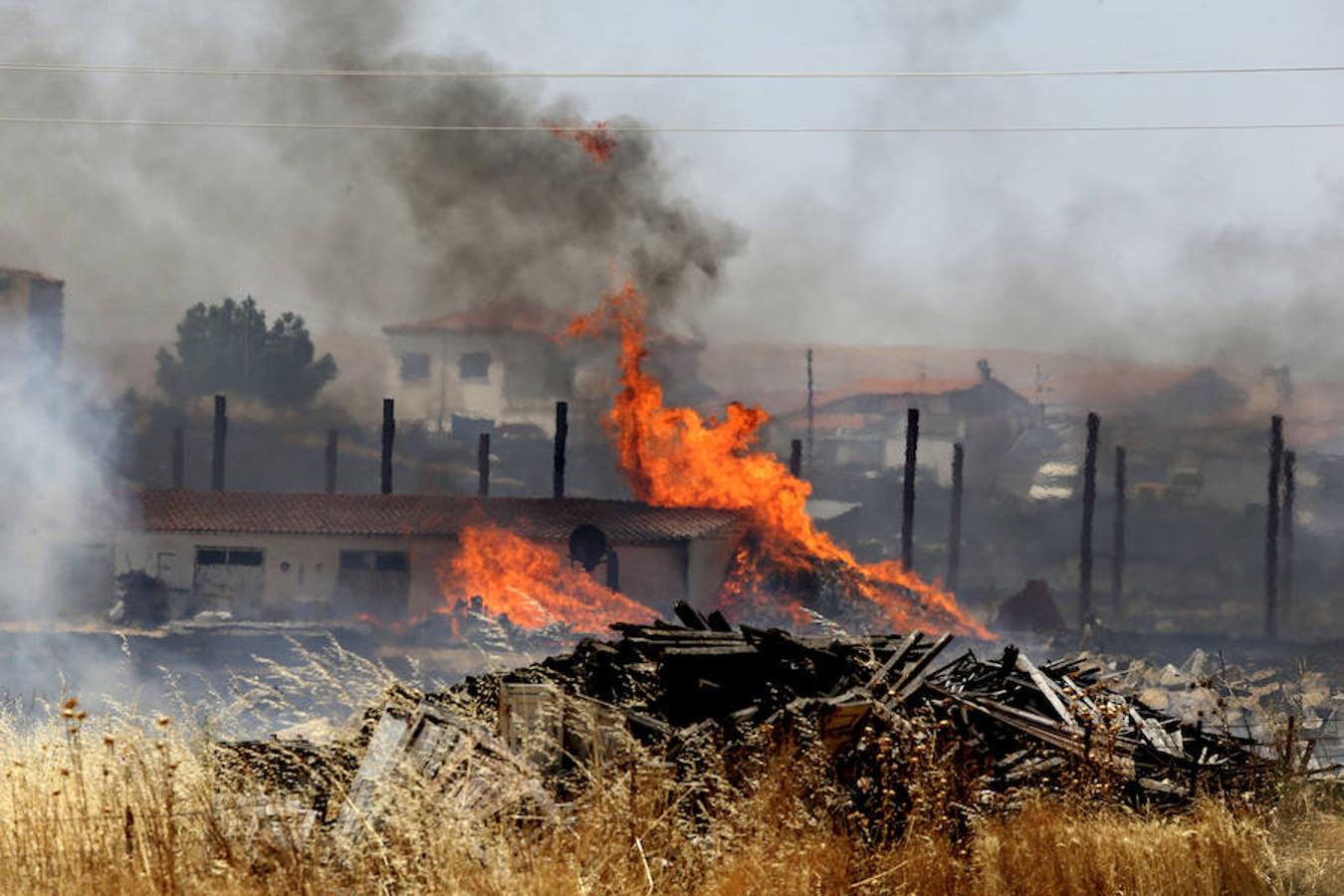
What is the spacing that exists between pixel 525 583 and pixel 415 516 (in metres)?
5.97

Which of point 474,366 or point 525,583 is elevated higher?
point 474,366

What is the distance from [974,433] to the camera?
6738 cm

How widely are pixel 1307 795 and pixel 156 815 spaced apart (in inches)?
249

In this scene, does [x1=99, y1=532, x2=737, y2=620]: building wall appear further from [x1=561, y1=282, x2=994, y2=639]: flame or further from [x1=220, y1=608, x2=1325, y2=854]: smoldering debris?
[x1=220, y1=608, x2=1325, y2=854]: smoldering debris

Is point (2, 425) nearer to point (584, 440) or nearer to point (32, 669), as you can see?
point (32, 669)

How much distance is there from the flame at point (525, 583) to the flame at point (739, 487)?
4068mm

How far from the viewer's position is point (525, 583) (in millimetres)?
42375

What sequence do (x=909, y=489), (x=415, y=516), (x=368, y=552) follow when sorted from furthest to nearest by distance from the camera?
(x=909, y=489), (x=415, y=516), (x=368, y=552)

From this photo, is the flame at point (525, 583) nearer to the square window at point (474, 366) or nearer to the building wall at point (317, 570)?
the building wall at point (317, 570)

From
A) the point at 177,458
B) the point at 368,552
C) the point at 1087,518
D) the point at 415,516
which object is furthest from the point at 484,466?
the point at 1087,518

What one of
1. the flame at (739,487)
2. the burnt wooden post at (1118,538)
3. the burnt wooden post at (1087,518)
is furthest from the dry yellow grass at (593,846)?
the burnt wooden post at (1118,538)

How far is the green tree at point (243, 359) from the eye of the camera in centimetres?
6244

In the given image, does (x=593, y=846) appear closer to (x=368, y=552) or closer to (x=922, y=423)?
(x=368, y=552)

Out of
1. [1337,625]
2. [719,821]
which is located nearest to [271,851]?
[719,821]
